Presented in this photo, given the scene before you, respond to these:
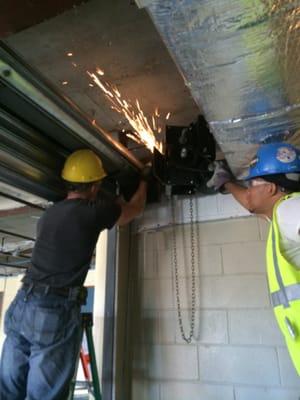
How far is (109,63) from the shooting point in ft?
5.38

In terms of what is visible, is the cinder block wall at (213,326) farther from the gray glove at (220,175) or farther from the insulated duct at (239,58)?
the insulated duct at (239,58)

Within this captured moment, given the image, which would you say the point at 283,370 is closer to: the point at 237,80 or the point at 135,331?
the point at 135,331

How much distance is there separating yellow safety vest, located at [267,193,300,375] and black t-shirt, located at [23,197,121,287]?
852mm

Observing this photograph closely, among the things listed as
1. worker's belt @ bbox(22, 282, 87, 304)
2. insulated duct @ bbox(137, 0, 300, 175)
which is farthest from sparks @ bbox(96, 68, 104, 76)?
worker's belt @ bbox(22, 282, 87, 304)

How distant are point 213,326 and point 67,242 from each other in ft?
3.30

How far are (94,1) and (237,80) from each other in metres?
0.64

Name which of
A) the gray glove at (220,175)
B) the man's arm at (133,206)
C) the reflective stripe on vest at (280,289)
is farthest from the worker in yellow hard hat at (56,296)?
the reflective stripe on vest at (280,289)

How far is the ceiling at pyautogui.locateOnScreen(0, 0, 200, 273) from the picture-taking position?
1.26m

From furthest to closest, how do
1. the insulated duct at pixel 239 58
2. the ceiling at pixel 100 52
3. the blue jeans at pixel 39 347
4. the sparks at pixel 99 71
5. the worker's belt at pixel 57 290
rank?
the sparks at pixel 99 71 → the worker's belt at pixel 57 290 → the blue jeans at pixel 39 347 → the ceiling at pixel 100 52 → the insulated duct at pixel 239 58

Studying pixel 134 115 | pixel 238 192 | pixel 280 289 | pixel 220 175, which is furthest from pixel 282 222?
pixel 134 115

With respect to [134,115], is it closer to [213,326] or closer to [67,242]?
[67,242]

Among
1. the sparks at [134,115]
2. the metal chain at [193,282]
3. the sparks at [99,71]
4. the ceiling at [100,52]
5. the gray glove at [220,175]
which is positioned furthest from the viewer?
the metal chain at [193,282]

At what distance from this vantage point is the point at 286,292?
116 centimetres

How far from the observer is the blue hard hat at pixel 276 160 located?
146cm
